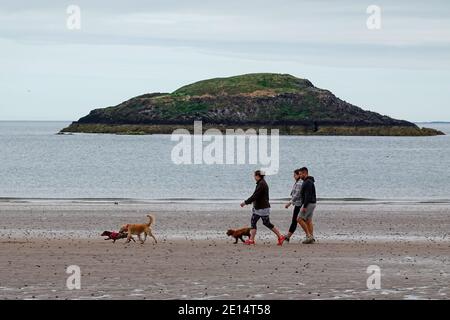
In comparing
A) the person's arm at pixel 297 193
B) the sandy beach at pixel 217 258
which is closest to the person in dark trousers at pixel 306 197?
the person's arm at pixel 297 193

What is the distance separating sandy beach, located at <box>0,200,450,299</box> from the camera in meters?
15.2

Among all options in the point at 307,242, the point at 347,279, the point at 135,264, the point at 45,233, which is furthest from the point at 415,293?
the point at 45,233

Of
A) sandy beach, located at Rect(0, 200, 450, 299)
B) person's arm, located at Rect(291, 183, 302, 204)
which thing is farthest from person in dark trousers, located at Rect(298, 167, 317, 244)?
sandy beach, located at Rect(0, 200, 450, 299)

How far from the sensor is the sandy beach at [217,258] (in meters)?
15.2

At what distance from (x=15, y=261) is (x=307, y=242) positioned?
7549mm

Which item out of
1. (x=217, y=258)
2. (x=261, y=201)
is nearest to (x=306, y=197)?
(x=261, y=201)

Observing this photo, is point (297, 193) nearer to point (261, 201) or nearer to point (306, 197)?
point (306, 197)

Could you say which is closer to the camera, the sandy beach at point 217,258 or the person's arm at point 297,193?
the sandy beach at point 217,258

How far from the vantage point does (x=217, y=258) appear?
64.5 feet

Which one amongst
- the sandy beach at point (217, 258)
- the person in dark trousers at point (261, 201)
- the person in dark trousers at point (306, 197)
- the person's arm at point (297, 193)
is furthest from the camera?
the person's arm at point (297, 193)

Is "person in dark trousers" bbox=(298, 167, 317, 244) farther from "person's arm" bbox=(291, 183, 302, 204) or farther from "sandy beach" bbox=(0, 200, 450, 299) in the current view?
"sandy beach" bbox=(0, 200, 450, 299)

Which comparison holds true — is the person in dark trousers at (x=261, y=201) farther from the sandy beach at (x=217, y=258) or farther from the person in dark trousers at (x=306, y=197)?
the person in dark trousers at (x=306, y=197)
